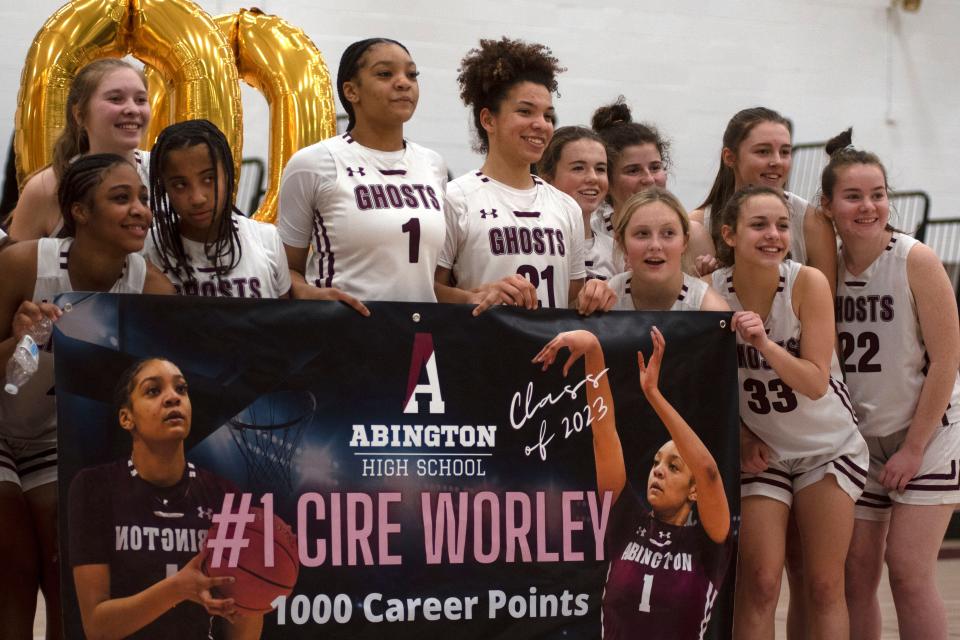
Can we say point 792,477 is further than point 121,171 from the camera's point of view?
Yes

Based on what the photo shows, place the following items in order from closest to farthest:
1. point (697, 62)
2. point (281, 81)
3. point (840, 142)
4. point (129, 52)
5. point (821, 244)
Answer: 1. point (821, 244)
2. point (840, 142)
3. point (129, 52)
4. point (281, 81)
5. point (697, 62)

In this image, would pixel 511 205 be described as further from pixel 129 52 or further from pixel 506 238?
pixel 129 52

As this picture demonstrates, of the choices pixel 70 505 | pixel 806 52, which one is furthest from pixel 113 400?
pixel 806 52

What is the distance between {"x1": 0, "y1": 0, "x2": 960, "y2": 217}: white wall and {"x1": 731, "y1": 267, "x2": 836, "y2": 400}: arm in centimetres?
480

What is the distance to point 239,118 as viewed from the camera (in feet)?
15.2

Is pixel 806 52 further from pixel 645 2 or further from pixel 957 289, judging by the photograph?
pixel 957 289

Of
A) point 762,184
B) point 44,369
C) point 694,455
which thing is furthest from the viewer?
point 762,184

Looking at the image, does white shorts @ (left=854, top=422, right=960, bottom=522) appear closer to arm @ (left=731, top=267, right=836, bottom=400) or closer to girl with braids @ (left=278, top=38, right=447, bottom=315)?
arm @ (left=731, top=267, right=836, bottom=400)

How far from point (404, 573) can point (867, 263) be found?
1736mm

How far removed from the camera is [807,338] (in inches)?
136

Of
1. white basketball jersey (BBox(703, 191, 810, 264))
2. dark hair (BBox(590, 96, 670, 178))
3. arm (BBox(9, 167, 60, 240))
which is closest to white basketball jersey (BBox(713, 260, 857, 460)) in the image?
white basketball jersey (BBox(703, 191, 810, 264))

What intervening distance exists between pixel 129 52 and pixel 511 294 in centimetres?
221

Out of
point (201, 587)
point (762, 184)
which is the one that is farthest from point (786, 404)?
point (201, 587)

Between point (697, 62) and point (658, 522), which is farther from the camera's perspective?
point (697, 62)
